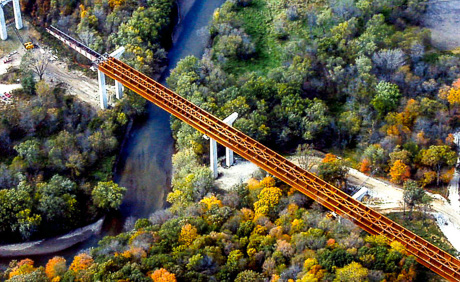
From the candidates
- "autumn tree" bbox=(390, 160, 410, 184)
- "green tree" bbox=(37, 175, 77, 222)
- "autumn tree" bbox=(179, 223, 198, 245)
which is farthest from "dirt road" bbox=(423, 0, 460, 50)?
"green tree" bbox=(37, 175, 77, 222)

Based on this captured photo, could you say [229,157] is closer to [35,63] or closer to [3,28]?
[35,63]

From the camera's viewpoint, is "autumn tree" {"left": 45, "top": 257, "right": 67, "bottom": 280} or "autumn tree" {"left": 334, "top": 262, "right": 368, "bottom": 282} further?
"autumn tree" {"left": 45, "top": 257, "right": 67, "bottom": 280}

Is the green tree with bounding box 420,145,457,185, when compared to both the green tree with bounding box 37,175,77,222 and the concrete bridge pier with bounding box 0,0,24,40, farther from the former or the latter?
the concrete bridge pier with bounding box 0,0,24,40

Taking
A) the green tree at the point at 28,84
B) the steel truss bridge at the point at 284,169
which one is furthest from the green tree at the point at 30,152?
the steel truss bridge at the point at 284,169

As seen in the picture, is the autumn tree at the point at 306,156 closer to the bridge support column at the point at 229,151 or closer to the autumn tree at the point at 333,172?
the autumn tree at the point at 333,172

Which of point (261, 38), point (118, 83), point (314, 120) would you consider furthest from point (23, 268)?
point (261, 38)

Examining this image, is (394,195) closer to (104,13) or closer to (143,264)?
(143,264)

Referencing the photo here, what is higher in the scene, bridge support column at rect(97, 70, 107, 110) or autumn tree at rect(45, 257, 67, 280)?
bridge support column at rect(97, 70, 107, 110)

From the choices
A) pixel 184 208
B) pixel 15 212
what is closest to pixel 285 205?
pixel 184 208
